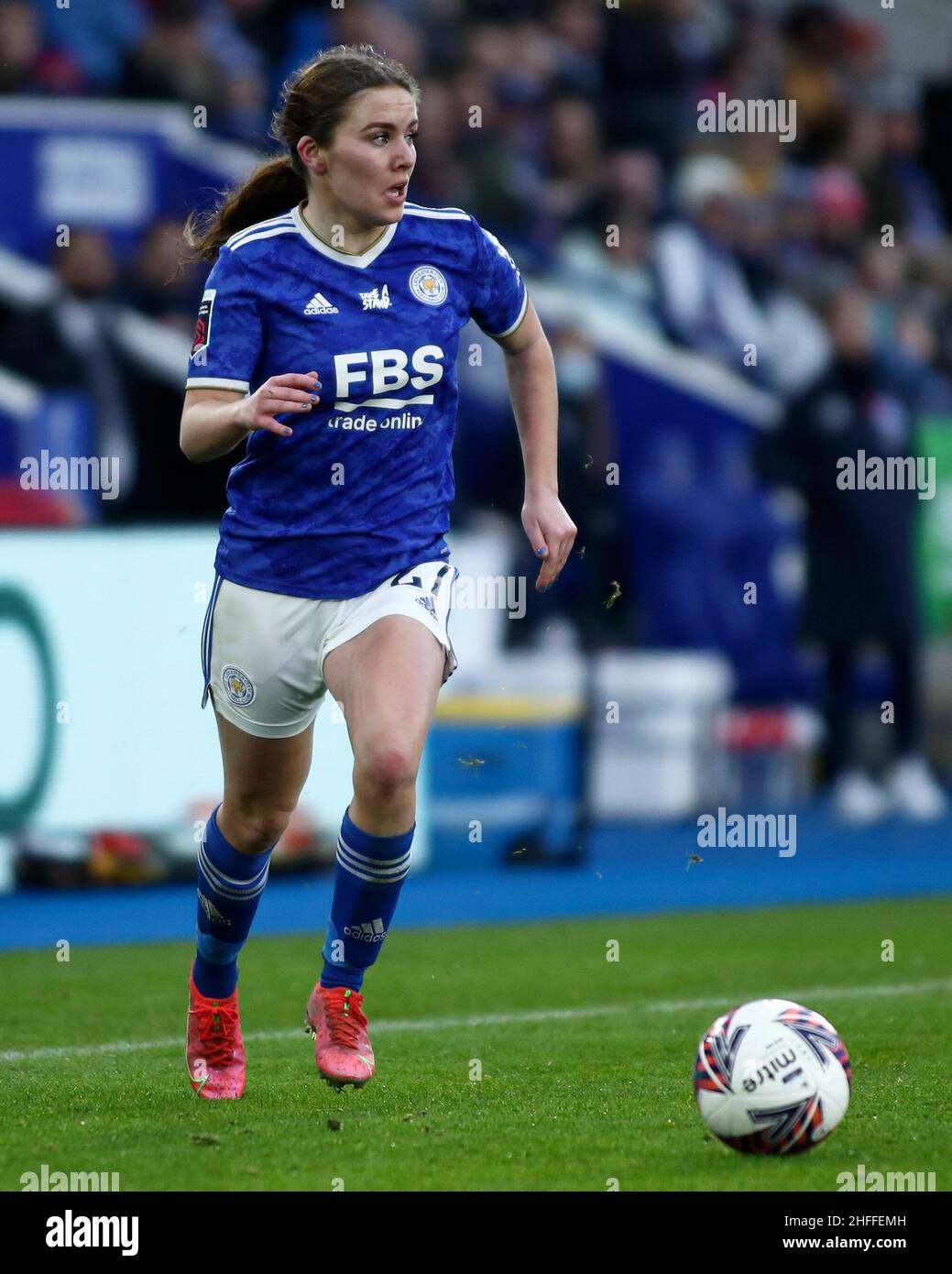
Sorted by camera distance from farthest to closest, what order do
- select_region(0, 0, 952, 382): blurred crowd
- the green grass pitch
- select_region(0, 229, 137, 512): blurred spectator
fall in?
select_region(0, 0, 952, 382): blurred crowd < select_region(0, 229, 137, 512): blurred spectator < the green grass pitch

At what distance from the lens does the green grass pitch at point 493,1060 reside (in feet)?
13.7

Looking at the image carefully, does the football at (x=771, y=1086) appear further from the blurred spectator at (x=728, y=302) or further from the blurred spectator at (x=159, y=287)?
the blurred spectator at (x=728, y=302)

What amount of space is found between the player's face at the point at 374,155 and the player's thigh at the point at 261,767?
121cm

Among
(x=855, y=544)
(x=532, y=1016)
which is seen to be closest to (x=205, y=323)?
(x=532, y=1016)

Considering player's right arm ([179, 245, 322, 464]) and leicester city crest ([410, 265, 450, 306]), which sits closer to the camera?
player's right arm ([179, 245, 322, 464])

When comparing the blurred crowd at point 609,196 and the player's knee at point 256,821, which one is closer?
the player's knee at point 256,821

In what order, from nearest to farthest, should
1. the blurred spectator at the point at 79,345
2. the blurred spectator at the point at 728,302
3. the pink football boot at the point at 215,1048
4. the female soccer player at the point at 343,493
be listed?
the female soccer player at the point at 343,493
the pink football boot at the point at 215,1048
the blurred spectator at the point at 79,345
the blurred spectator at the point at 728,302

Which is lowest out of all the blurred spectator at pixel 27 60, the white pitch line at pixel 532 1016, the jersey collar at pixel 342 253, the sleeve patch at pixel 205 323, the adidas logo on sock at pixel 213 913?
the white pitch line at pixel 532 1016

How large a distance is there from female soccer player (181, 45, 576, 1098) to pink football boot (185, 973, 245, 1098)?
0.07 meters

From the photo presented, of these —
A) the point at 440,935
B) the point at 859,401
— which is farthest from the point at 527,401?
the point at 859,401

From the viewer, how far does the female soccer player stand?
466 cm

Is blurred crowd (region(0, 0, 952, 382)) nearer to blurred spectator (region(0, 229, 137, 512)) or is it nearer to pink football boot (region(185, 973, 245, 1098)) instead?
blurred spectator (region(0, 229, 137, 512))

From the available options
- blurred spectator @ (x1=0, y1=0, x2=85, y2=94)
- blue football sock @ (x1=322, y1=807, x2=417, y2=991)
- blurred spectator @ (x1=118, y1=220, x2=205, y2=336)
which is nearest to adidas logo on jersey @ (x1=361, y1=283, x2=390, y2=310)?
blue football sock @ (x1=322, y1=807, x2=417, y2=991)

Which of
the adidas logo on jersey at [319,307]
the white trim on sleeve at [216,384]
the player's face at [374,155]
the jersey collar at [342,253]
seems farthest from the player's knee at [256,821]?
the player's face at [374,155]
